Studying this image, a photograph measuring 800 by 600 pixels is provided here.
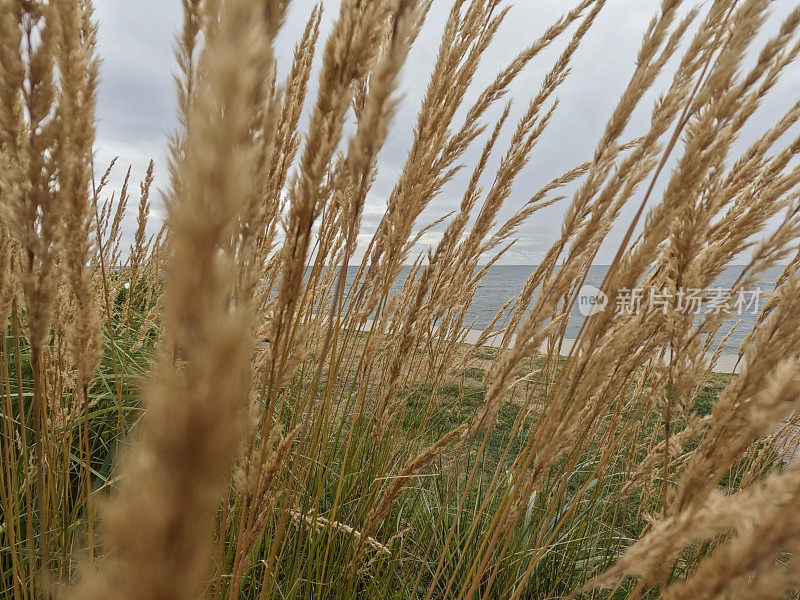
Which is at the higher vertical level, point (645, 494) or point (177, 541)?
point (177, 541)

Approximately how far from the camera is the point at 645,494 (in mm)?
2135

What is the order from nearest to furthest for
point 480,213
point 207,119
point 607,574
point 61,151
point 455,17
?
point 207,119 < point 607,574 < point 61,151 < point 455,17 < point 480,213

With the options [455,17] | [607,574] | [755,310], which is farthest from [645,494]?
[455,17]

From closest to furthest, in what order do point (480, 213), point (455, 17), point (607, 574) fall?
point (607, 574) < point (455, 17) < point (480, 213)

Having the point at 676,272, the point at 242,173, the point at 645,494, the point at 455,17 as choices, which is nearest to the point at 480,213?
the point at 455,17

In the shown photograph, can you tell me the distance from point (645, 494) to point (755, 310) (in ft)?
3.12

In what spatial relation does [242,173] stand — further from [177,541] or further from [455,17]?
[455,17]

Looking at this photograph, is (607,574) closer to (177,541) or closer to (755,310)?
(177,541)

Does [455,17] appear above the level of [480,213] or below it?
above

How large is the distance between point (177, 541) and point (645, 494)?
234 cm

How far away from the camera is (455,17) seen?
1620 mm

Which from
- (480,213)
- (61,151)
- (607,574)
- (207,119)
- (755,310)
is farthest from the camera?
(755,310)

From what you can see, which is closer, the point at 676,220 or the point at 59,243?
the point at 59,243

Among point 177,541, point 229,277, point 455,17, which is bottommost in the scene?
point 177,541
